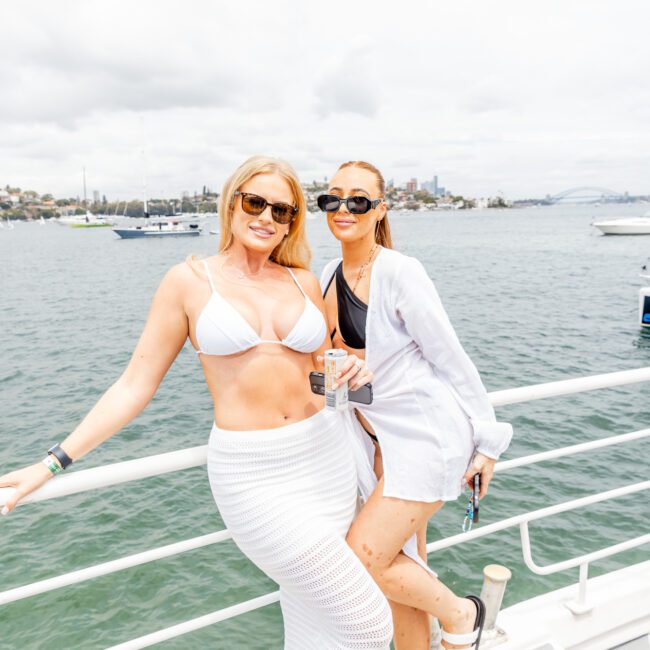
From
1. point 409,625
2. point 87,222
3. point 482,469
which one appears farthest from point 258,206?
point 87,222

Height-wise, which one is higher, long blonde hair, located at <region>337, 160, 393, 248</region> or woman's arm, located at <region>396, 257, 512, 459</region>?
long blonde hair, located at <region>337, 160, 393, 248</region>

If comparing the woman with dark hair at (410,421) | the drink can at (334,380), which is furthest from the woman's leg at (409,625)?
the drink can at (334,380)

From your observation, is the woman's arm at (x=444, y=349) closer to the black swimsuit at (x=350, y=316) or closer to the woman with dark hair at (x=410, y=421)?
the woman with dark hair at (x=410, y=421)

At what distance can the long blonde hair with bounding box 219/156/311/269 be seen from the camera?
2.33 metres

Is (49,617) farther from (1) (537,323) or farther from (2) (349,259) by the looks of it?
(1) (537,323)

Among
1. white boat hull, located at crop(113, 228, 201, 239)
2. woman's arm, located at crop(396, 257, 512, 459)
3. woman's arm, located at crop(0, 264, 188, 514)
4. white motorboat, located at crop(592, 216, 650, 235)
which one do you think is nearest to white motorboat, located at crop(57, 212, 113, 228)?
white boat hull, located at crop(113, 228, 201, 239)

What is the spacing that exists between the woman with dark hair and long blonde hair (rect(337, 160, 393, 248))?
16cm

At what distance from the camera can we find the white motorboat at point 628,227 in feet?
191

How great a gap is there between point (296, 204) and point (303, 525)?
1.33 meters

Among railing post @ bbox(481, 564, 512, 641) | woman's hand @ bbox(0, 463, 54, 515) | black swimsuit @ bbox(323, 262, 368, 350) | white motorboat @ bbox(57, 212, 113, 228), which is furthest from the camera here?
white motorboat @ bbox(57, 212, 113, 228)

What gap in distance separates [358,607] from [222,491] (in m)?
0.63

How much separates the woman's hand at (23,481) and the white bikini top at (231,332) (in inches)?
26.7

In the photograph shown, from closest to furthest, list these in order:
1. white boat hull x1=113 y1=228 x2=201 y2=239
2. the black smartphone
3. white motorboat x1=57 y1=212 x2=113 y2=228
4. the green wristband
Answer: the green wristband, the black smartphone, white boat hull x1=113 y1=228 x2=201 y2=239, white motorboat x1=57 y1=212 x2=113 y2=228

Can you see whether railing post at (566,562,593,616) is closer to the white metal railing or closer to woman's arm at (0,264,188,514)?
the white metal railing
